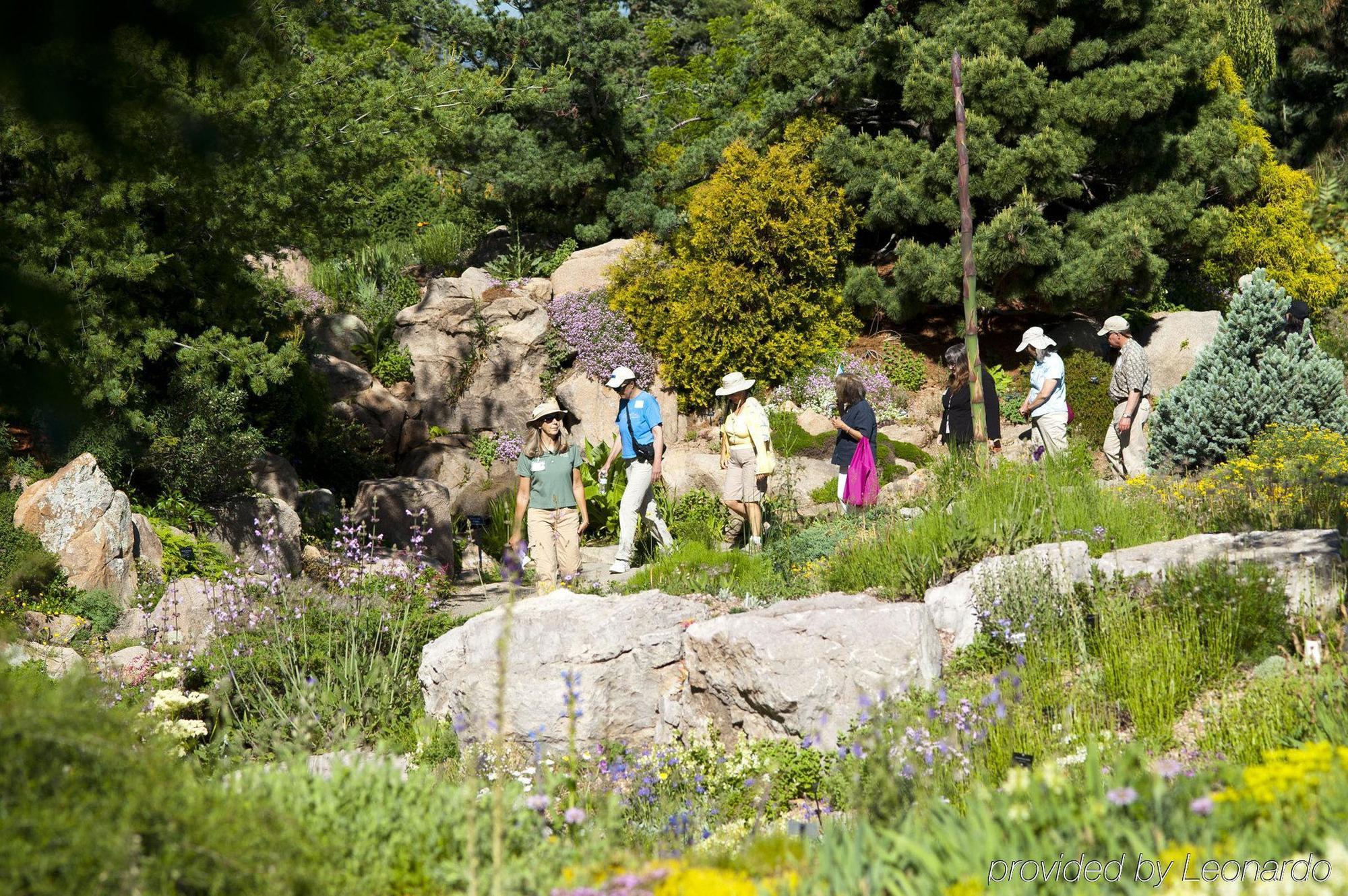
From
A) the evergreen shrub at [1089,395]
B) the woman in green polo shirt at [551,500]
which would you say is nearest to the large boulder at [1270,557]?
the woman in green polo shirt at [551,500]

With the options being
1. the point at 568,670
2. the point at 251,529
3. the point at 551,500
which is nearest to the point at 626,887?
the point at 568,670

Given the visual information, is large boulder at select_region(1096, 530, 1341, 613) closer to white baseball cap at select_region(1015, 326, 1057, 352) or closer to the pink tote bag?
the pink tote bag

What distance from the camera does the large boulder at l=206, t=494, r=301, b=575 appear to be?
10703 mm

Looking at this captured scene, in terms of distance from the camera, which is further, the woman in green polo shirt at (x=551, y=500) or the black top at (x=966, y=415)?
the black top at (x=966, y=415)

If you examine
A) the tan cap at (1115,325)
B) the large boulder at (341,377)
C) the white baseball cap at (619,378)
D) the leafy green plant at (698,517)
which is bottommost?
the leafy green plant at (698,517)

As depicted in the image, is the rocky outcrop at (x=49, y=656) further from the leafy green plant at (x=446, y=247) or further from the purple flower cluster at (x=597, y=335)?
the leafy green plant at (x=446, y=247)

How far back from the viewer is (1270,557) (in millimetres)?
5875

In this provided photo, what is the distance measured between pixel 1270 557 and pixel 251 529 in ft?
28.7

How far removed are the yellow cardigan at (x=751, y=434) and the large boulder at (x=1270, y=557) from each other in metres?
3.43

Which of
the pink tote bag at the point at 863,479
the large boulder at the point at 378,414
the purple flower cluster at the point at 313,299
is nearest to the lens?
the pink tote bag at the point at 863,479

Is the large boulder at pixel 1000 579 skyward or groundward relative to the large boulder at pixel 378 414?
groundward

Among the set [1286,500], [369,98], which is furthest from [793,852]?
[369,98]

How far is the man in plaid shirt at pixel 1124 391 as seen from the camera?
9.68m

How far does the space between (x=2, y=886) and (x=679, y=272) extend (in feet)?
43.5
